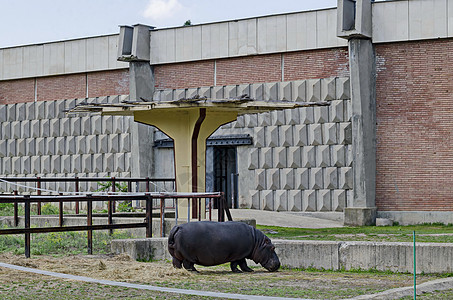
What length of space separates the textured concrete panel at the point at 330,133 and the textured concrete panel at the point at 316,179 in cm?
100

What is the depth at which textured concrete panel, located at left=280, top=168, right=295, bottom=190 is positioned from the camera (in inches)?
1053

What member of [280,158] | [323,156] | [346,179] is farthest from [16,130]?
[346,179]

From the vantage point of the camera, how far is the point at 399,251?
12.9 meters

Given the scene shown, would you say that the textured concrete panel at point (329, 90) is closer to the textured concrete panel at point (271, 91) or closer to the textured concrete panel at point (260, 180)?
the textured concrete panel at point (271, 91)

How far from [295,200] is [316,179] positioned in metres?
1.04

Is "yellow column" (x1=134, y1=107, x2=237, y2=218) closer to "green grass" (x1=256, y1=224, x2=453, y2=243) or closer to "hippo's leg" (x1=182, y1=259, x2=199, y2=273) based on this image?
"green grass" (x1=256, y1=224, x2=453, y2=243)

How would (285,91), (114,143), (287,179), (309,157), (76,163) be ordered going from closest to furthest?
(309,157), (287,179), (285,91), (114,143), (76,163)

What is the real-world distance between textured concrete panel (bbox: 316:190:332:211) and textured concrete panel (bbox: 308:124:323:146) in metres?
1.70

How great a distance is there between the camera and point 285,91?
26891mm

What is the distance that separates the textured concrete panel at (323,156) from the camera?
26.2 meters

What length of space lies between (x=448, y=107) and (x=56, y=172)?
16.1 metres

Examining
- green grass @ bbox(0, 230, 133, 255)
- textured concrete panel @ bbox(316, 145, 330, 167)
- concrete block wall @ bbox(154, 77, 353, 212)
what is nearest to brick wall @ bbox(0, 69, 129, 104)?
concrete block wall @ bbox(154, 77, 353, 212)

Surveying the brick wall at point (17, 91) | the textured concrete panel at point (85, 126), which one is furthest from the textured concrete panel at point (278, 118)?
the brick wall at point (17, 91)

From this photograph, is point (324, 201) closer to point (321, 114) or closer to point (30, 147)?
point (321, 114)
